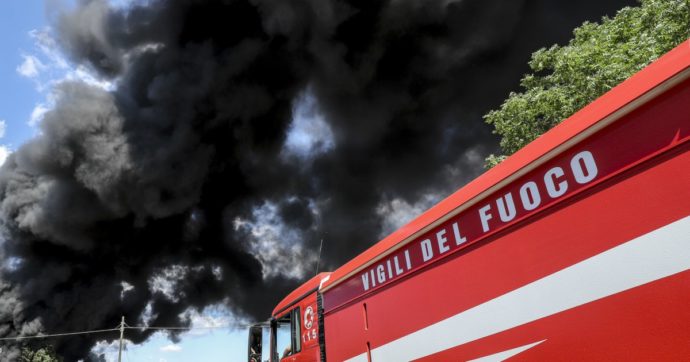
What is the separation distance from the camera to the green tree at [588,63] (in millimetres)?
10188

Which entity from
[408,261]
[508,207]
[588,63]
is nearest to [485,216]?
[508,207]

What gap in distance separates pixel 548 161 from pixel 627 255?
0.68 meters

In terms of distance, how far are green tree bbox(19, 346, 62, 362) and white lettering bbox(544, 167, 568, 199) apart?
126ft

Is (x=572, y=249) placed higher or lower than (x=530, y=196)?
lower

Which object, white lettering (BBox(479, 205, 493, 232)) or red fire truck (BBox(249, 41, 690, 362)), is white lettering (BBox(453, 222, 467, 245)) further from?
white lettering (BBox(479, 205, 493, 232))

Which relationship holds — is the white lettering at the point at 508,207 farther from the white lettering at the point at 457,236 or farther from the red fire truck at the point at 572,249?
the white lettering at the point at 457,236

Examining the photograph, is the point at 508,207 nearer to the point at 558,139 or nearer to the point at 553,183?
the point at 553,183

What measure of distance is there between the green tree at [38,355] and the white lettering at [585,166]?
126 feet

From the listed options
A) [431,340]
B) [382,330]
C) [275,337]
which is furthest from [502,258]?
[275,337]

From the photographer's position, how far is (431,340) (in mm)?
3252

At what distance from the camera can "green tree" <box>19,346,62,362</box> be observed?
30600 millimetres

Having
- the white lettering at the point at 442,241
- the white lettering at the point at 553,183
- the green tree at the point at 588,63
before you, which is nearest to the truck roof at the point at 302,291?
the white lettering at the point at 442,241

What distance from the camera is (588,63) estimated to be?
38.9 ft

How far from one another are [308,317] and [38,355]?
35.3m
